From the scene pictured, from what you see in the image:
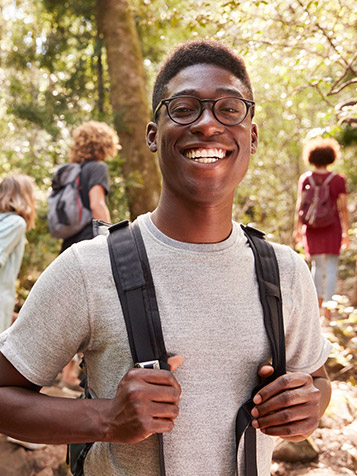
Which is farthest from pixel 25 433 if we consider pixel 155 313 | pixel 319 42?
pixel 319 42

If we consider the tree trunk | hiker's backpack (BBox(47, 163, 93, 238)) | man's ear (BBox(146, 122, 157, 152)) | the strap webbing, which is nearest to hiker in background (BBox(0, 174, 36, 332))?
hiker's backpack (BBox(47, 163, 93, 238))

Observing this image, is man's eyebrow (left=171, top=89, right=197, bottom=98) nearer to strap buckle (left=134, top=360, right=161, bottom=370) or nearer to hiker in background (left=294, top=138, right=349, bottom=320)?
strap buckle (left=134, top=360, right=161, bottom=370)

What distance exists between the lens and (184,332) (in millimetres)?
1427

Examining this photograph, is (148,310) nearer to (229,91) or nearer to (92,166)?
(229,91)

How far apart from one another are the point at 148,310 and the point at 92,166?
3613 millimetres

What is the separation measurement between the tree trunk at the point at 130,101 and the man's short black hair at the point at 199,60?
502cm

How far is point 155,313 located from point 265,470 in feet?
2.19

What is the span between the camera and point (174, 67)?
1.66 metres

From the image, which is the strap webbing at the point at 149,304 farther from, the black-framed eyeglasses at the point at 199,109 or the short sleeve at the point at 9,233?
the short sleeve at the point at 9,233

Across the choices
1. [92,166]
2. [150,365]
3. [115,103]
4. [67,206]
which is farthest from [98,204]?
[150,365]

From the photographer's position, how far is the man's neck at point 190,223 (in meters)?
1.59

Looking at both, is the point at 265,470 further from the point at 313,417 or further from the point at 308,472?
the point at 308,472

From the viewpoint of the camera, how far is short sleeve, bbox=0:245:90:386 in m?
1.38

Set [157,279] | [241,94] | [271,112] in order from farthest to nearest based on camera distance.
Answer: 1. [271,112]
2. [241,94]
3. [157,279]
